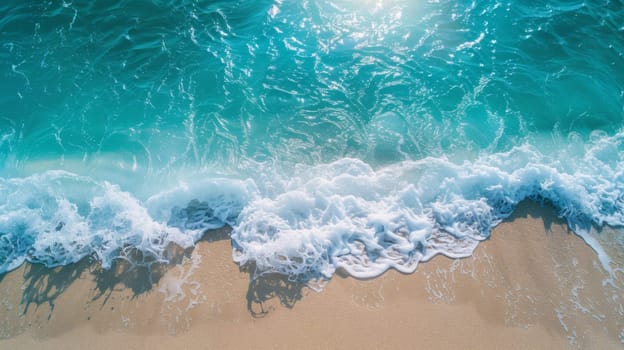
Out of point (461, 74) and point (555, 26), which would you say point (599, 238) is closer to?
point (461, 74)

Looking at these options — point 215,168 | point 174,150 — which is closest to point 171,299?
point 215,168

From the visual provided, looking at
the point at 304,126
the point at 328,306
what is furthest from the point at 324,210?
the point at 304,126

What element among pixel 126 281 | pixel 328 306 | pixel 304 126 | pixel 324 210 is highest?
pixel 304 126

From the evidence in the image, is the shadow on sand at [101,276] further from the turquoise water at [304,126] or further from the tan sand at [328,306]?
the turquoise water at [304,126]

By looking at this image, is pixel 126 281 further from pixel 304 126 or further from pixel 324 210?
pixel 304 126

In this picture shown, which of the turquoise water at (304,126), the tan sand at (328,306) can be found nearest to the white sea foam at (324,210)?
the turquoise water at (304,126)

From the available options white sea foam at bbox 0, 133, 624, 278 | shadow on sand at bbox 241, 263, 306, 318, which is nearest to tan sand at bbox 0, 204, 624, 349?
shadow on sand at bbox 241, 263, 306, 318

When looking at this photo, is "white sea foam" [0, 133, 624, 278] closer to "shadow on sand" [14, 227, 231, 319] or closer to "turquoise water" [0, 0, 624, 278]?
"turquoise water" [0, 0, 624, 278]
